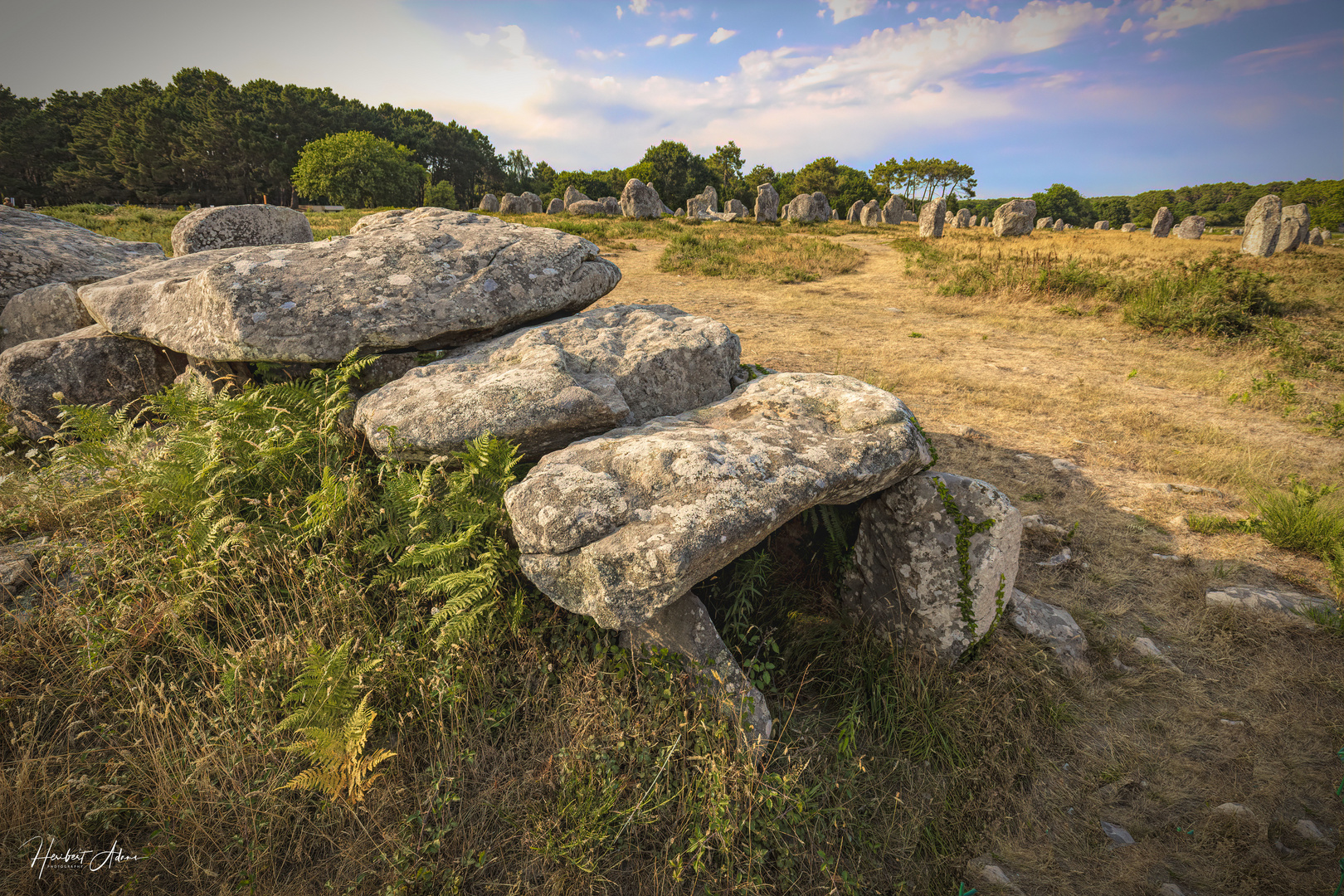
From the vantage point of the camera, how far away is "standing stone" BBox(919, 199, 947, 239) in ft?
73.6

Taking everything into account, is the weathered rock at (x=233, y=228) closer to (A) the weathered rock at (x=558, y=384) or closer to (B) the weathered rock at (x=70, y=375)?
(B) the weathered rock at (x=70, y=375)

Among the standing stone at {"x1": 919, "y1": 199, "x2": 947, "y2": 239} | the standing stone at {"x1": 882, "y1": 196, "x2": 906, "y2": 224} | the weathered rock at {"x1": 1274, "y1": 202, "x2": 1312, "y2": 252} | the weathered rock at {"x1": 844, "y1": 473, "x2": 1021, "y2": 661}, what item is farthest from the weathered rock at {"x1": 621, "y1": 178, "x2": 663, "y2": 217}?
the weathered rock at {"x1": 844, "y1": 473, "x2": 1021, "y2": 661}

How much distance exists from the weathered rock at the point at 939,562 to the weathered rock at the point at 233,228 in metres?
7.57

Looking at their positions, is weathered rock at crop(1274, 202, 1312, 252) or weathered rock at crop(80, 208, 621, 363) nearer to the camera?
weathered rock at crop(80, 208, 621, 363)

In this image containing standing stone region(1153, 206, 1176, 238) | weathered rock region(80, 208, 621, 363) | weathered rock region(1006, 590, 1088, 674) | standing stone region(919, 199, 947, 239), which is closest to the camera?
weathered rock region(1006, 590, 1088, 674)

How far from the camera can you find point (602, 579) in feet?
7.94

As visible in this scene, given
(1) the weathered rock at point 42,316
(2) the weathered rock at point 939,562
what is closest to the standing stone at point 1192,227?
(2) the weathered rock at point 939,562

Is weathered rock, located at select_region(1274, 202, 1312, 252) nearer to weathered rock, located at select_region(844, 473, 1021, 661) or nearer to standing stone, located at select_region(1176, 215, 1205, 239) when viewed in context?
standing stone, located at select_region(1176, 215, 1205, 239)

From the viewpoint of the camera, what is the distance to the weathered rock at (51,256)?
597cm

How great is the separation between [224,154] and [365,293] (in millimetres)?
64619

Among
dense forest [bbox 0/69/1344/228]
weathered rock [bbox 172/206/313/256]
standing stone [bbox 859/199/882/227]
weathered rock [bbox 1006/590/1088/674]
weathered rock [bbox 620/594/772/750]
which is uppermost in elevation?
dense forest [bbox 0/69/1344/228]

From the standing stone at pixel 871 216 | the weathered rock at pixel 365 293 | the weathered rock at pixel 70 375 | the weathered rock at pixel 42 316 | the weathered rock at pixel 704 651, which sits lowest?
the weathered rock at pixel 704 651

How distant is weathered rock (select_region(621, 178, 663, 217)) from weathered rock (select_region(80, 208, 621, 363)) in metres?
26.4

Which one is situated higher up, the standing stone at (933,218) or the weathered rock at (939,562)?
the standing stone at (933,218)
